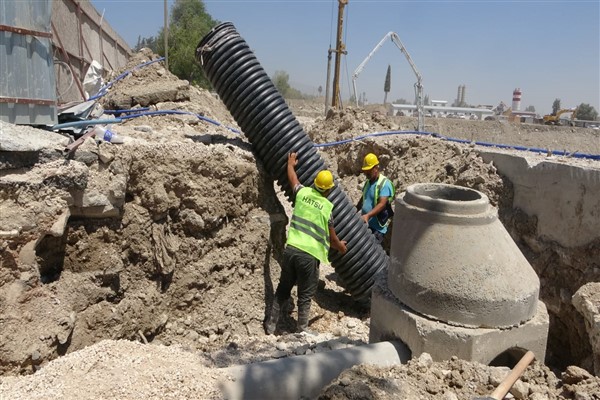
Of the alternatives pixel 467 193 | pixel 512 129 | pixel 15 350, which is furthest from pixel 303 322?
pixel 512 129

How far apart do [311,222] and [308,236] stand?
0.15 m

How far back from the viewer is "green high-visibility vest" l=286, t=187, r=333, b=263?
4.81 m

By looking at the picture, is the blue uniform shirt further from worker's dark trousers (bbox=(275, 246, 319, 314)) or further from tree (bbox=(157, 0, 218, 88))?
tree (bbox=(157, 0, 218, 88))

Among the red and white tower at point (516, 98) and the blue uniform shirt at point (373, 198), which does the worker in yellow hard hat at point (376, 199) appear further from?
the red and white tower at point (516, 98)

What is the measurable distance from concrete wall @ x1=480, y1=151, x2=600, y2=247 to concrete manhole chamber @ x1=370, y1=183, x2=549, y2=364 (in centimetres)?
274

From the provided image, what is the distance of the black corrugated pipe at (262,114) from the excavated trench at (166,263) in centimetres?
28

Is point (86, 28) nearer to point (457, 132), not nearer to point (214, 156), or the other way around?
point (214, 156)

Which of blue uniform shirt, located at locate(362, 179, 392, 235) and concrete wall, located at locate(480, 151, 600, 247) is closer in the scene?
concrete wall, located at locate(480, 151, 600, 247)

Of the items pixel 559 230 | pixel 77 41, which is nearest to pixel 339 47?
pixel 77 41

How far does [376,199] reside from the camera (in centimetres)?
618

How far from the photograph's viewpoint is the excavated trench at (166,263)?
3.67 meters

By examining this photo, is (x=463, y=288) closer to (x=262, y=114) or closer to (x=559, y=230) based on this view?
(x=262, y=114)

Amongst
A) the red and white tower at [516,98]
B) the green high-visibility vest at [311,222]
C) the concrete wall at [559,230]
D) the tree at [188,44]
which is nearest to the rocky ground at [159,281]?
the concrete wall at [559,230]

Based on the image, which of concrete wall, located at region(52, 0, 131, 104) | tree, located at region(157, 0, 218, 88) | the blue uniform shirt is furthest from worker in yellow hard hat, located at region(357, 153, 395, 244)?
tree, located at region(157, 0, 218, 88)
